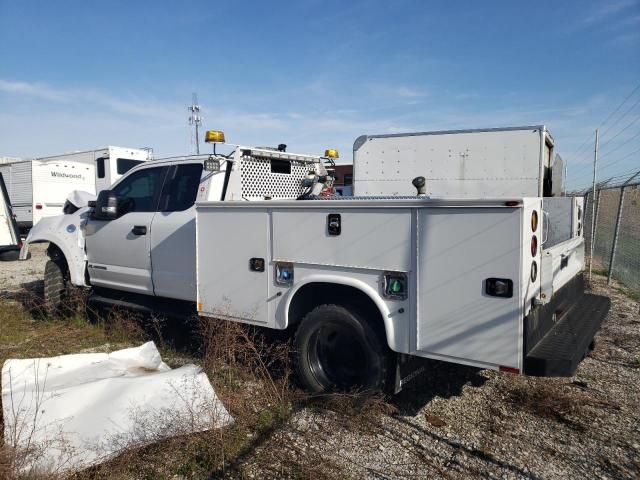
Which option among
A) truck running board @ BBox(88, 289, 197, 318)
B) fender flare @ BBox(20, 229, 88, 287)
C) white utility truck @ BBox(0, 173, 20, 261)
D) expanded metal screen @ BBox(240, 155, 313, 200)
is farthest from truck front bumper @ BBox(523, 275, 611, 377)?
white utility truck @ BBox(0, 173, 20, 261)

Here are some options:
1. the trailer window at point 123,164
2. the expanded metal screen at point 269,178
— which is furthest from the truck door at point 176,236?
the trailer window at point 123,164

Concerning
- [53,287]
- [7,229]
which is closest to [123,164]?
[7,229]

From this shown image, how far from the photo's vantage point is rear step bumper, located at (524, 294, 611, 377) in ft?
10.6

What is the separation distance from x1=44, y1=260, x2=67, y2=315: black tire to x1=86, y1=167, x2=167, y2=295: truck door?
2.38 feet

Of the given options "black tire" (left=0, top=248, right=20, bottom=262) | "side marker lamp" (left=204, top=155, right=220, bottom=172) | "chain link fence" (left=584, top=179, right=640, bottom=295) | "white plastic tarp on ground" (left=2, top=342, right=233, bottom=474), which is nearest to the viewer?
"white plastic tarp on ground" (left=2, top=342, right=233, bottom=474)

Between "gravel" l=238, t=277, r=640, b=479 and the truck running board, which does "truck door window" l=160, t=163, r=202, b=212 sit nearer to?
the truck running board

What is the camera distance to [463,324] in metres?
3.38

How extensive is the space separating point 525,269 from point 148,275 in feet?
13.3

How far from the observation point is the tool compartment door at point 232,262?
4.42 m

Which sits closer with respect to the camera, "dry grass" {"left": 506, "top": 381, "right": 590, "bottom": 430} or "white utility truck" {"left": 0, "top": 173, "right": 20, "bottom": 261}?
"dry grass" {"left": 506, "top": 381, "right": 590, "bottom": 430}

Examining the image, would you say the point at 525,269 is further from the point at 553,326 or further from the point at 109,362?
the point at 109,362

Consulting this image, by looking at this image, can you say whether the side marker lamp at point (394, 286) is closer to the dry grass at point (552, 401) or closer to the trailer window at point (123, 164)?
the dry grass at point (552, 401)

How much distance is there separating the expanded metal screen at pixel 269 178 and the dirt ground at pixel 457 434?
237cm

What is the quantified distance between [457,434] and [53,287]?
18.0 feet
